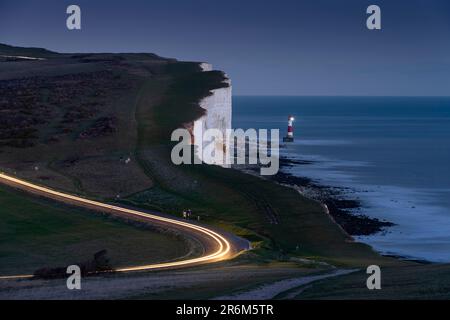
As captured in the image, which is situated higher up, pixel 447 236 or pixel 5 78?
pixel 5 78

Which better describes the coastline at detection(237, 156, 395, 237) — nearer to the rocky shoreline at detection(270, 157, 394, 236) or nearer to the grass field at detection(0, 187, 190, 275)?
the rocky shoreline at detection(270, 157, 394, 236)

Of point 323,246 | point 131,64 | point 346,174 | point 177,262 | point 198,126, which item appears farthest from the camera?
Result: point 131,64

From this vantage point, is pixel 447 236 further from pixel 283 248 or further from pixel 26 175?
pixel 26 175

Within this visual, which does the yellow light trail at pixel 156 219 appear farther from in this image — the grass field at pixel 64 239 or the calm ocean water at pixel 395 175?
the calm ocean water at pixel 395 175

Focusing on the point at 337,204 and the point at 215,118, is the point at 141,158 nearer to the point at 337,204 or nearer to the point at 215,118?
the point at 337,204

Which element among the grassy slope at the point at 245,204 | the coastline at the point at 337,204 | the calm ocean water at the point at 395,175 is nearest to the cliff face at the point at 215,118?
the grassy slope at the point at 245,204

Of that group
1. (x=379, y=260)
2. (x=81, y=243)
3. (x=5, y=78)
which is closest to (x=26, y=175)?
(x=81, y=243)

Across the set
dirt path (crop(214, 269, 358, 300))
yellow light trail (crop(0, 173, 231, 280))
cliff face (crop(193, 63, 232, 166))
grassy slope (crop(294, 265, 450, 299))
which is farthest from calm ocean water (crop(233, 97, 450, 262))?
dirt path (crop(214, 269, 358, 300))

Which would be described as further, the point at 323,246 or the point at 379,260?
the point at 323,246
